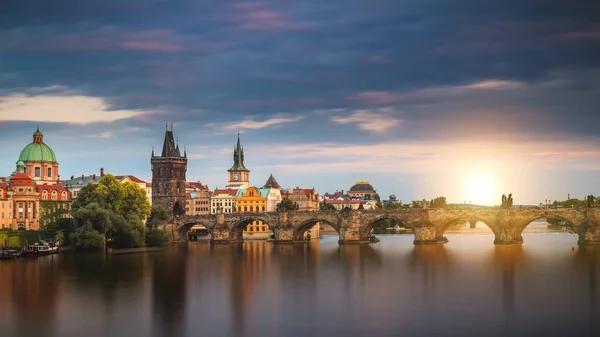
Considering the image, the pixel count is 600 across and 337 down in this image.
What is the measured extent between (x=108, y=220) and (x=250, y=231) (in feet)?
181

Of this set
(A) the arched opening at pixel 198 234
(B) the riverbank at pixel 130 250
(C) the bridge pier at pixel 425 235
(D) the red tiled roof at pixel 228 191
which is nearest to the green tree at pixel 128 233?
(B) the riverbank at pixel 130 250

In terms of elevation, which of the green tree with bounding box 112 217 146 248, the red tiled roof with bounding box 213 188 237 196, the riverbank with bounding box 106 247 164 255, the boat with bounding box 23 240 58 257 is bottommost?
the riverbank with bounding box 106 247 164 255

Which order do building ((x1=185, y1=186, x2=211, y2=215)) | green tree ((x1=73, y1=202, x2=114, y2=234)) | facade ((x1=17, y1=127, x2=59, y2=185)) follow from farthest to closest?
building ((x1=185, y1=186, x2=211, y2=215)) → facade ((x1=17, y1=127, x2=59, y2=185)) → green tree ((x1=73, y1=202, x2=114, y2=234))

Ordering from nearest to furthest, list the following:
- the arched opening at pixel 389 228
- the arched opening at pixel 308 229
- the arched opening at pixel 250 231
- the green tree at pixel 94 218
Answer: the green tree at pixel 94 218 < the arched opening at pixel 308 229 < the arched opening at pixel 250 231 < the arched opening at pixel 389 228

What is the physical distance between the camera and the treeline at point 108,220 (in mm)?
89875

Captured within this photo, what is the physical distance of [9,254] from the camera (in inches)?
3228

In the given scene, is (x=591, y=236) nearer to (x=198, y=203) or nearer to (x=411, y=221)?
(x=411, y=221)

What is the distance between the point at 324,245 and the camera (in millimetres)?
108812

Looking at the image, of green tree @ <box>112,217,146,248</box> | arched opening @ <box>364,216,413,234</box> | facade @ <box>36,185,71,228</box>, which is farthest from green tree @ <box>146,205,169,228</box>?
arched opening @ <box>364,216,413,234</box>

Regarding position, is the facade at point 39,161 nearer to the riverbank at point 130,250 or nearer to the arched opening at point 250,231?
the arched opening at point 250,231

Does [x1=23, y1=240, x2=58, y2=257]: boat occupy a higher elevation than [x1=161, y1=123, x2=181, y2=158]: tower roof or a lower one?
lower

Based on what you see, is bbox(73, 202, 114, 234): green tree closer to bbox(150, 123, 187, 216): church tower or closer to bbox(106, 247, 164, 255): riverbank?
bbox(106, 247, 164, 255): riverbank

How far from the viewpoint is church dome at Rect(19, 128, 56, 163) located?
12794 cm

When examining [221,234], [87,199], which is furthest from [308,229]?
[87,199]
